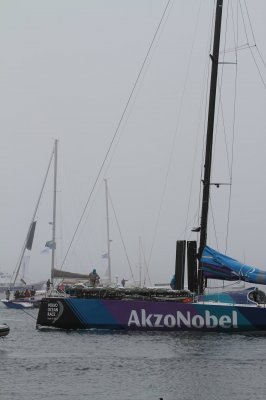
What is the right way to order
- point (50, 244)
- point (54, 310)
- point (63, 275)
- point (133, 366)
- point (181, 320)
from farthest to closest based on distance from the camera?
point (50, 244) → point (63, 275) → point (54, 310) → point (181, 320) → point (133, 366)

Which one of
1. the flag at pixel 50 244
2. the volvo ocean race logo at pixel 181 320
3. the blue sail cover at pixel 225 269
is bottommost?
the volvo ocean race logo at pixel 181 320

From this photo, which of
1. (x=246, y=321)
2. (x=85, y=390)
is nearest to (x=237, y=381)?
(x=85, y=390)

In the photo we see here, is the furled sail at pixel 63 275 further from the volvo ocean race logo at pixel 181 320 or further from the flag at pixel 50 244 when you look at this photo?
the volvo ocean race logo at pixel 181 320

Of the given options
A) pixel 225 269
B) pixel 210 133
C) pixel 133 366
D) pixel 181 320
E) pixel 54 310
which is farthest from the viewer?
pixel 210 133

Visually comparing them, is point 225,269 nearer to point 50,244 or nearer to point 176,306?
point 176,306

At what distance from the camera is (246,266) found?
33438 mm

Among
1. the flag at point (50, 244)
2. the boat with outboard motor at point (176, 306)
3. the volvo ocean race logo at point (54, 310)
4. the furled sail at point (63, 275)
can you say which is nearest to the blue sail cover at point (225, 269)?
the boat with outboard motor at point (176, 306)

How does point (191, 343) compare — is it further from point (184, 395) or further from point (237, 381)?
point (184, 395)

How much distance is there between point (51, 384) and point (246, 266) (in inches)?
571

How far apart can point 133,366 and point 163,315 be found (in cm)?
761

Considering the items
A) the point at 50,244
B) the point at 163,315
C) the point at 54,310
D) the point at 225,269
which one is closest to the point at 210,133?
the point at 225,269

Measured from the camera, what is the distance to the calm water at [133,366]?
19.8 metres

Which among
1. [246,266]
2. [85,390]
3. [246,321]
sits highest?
[246,266]

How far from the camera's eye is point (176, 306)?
31.6 meters
